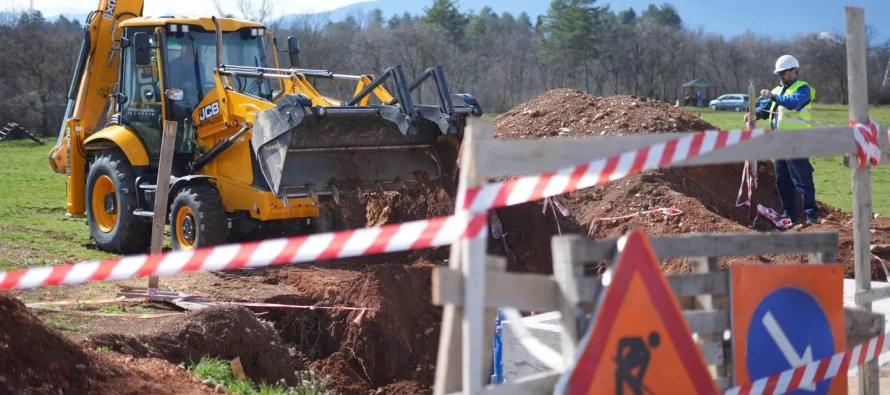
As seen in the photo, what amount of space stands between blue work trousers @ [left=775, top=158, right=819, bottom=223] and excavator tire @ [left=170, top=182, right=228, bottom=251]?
6617 millimetres

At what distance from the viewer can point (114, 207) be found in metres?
12.7

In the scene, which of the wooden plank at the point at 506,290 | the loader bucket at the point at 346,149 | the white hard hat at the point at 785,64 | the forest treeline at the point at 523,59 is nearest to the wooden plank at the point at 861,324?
the wooden plank at the point at 506,290

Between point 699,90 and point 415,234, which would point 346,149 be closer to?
point 415,234

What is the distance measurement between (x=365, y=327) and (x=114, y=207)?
4845mm

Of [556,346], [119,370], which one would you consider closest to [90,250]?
[119,370]

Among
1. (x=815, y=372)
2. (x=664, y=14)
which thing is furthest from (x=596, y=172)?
(x=664, y=14)

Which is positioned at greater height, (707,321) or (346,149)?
(346,149)

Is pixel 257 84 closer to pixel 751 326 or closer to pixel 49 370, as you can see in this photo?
pixel 49 370

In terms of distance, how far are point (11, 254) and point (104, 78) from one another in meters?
3.29

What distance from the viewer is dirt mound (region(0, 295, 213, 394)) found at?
5.44 m

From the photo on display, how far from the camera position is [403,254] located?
467 inches

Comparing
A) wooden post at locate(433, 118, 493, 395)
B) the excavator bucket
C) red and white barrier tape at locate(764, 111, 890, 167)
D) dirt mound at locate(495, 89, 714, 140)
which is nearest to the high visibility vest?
dirt mound at locate(495, 89, 714, 140)

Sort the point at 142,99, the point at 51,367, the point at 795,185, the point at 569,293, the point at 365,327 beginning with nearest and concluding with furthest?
1. the point at 569,293
2. the point at 51,367
3. the point at 365,327
4. the point at 795,185
5. the point at 142,99

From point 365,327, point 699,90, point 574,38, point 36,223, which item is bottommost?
point 365,327
